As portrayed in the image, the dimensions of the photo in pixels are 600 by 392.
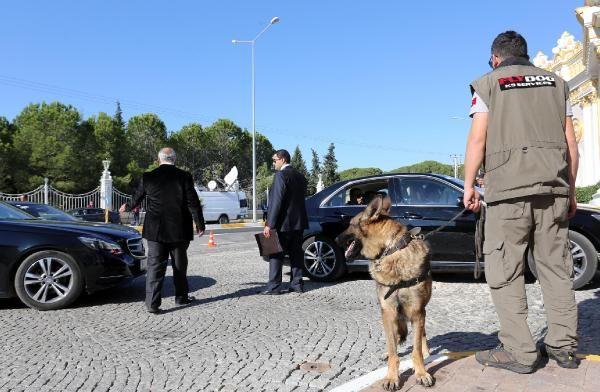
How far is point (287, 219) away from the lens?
664cm

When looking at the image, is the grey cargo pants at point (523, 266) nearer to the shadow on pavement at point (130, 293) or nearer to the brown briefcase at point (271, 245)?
the brown briefcase at point (271, 245)

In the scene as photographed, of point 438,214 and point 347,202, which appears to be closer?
point 438,214

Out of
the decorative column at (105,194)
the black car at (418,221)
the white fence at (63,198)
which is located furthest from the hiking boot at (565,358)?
the decorative column at (105,194)

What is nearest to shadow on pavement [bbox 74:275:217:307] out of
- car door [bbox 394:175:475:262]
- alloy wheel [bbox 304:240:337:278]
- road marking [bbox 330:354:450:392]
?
alloy wheel [bbox 304:240:337:278]

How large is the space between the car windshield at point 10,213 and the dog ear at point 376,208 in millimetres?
5073

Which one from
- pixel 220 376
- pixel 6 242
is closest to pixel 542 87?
pixel 220 376

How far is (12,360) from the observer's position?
392 centimetres

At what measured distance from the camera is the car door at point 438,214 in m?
6.68

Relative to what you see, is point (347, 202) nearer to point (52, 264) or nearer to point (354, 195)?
point (354, 195)

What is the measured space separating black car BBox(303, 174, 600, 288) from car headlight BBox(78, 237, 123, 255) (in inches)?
107

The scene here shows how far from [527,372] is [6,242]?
5450mm

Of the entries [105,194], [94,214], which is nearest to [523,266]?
[94,214]

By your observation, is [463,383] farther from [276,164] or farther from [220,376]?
[276,164]

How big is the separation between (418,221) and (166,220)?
3432 mm
